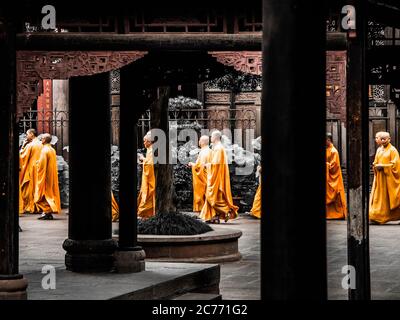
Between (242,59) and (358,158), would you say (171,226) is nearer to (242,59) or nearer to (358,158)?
(242,59)

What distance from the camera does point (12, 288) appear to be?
709 centimetres

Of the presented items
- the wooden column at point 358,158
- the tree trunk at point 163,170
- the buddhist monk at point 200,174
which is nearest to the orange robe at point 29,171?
the buddhist monk at point 200,174

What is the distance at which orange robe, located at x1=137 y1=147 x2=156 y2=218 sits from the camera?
20172 millimetres

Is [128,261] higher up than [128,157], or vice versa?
[128,157]

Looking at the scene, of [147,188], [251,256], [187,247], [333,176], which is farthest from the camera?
[333,176]

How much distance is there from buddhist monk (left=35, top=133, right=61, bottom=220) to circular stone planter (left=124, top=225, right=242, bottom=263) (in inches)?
332

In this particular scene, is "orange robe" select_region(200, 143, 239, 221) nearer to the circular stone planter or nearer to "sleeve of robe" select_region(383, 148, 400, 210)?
"sleeve of robe" select_region(383, 148, 400, 210)

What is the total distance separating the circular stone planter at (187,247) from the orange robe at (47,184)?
8.56m

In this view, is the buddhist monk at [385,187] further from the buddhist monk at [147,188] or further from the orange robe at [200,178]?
the buddhist monk at [147,188]

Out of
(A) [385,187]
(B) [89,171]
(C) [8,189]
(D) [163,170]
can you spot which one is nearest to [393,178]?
(A) [385,187]

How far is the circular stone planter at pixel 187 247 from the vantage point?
41.1ft

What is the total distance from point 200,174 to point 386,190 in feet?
12.6

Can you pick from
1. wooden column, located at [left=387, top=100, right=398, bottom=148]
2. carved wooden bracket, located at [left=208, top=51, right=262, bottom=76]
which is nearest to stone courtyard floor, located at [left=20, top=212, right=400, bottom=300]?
carved wooden bracket, located at [left=208, top=51, right=262, bottom=76]

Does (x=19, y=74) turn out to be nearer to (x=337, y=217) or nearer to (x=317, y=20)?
(x=317, y=20)
